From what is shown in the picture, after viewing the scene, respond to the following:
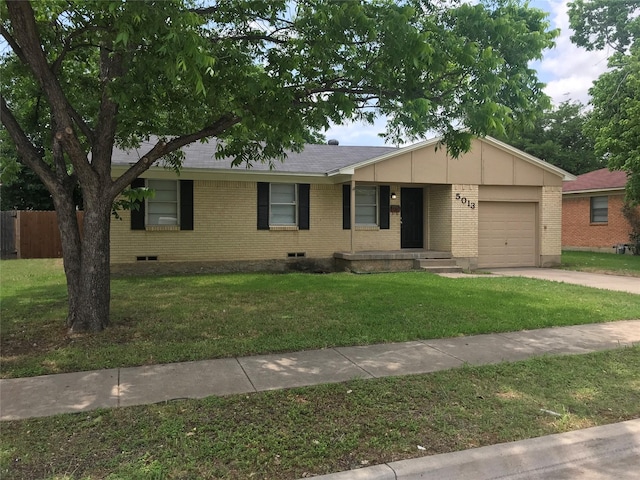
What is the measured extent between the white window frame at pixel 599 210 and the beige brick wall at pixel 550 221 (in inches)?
312

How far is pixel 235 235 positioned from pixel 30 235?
35.6 feet

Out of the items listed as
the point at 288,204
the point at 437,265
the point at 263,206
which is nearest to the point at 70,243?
the point at 263,206

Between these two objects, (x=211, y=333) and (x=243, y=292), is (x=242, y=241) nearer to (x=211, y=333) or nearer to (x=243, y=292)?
(x=243, y=292)

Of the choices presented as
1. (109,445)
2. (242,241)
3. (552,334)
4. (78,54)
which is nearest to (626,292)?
(552,334)

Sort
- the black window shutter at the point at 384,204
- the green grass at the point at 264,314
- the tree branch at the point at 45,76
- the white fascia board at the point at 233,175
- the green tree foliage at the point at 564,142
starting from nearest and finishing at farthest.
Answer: the tree branch at the point at 45,76 → the green grass at the point at 264,314 → the white fascia board at the point at 233,175 → the black window shutter at the point at 384,204 → the green tree foliage at the point at 564,142

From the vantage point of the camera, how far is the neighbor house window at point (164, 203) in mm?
13742

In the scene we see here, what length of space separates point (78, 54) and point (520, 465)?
9026mm

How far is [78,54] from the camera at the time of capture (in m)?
8.47

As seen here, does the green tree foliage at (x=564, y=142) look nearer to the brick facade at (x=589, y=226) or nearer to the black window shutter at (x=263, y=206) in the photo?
the brick facade at (x=589, y=226)

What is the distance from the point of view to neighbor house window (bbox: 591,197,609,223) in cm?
2250

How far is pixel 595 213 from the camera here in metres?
23.1

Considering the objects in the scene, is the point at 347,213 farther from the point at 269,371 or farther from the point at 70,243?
the point at 269,371

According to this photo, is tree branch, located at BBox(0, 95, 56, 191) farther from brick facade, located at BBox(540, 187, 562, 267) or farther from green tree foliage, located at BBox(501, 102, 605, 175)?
green tree foliage, located at BBox(501, 102, 605, 175)

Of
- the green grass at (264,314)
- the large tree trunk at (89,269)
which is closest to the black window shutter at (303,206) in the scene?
the green grass at (264,314)
